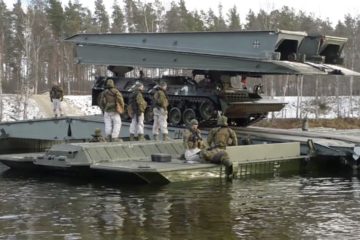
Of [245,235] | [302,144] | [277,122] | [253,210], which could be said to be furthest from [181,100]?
[277,122]

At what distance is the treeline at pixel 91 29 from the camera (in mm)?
50375

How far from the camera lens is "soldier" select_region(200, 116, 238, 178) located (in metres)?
13.9

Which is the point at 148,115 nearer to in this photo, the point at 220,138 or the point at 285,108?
the point at 220,138

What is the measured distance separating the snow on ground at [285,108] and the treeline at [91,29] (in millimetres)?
1644

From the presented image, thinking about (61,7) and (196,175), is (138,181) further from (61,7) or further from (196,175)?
(61,7)

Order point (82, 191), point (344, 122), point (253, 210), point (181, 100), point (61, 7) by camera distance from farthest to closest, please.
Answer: point (61, 7) → point (344, 122) → point (181, 100) → point (82, 191) → point (253, 210)

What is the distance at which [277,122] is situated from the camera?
3497 cm

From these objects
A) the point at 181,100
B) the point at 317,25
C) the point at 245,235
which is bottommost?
the point at 245,235

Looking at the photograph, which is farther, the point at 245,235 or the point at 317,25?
the point at 317,25

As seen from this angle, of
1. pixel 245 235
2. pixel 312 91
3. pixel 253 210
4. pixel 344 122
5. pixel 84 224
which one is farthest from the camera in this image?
pixel 312 91

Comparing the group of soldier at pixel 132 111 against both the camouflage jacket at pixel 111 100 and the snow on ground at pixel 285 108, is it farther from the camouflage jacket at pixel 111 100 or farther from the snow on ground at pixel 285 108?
the snow on ground at pixel 285 108

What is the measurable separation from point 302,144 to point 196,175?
400cm

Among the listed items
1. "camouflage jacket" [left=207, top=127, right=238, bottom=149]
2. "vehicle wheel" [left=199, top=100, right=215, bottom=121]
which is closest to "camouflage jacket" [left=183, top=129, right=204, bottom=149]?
"camouflage jacket" [left=207, top=127, right=238, bottom=149]

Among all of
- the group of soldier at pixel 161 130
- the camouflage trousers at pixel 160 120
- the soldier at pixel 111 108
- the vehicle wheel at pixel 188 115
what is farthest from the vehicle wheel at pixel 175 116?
the soldier at pixel 111 108
